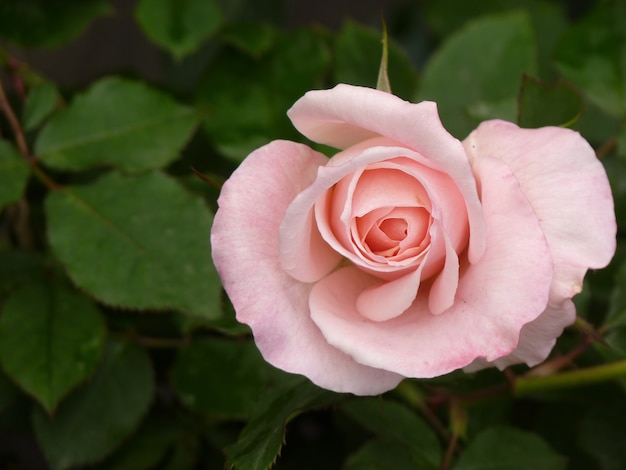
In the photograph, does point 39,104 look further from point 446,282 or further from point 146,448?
point 446,282

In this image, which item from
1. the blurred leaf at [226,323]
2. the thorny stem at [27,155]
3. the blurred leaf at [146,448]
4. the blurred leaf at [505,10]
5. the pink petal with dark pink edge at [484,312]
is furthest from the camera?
the blurred leaf at [505,10]

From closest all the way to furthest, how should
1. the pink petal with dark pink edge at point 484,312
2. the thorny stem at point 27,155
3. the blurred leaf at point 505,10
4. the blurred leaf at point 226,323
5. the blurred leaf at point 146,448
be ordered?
1. the pink petal with dark pink edge at point 484,312
2. the blurred leaf at point 226,323
3. the thorny stem at point 27,155
4. the blurred leaf at point 146,448
5. the blurred leaf at point 505,10

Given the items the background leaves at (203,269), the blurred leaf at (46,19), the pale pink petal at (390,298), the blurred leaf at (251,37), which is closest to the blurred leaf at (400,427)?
the background leaves at (203,269)

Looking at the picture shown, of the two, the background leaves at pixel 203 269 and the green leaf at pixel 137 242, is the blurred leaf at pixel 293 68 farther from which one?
the green leaf at pixel 137 242

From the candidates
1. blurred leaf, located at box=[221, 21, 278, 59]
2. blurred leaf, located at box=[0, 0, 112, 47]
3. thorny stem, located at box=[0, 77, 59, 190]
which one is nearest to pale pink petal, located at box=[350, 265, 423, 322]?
thorny stem, located at box=[0, 77, 59, 190]

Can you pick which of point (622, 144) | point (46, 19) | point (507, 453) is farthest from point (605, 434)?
point (46, 19)

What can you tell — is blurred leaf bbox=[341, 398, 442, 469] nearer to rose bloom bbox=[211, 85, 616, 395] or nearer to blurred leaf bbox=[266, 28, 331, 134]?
rose bloom bbox=[211, 85, 616, 395]

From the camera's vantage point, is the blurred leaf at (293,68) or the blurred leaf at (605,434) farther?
the blurred leaf at (293,68)
